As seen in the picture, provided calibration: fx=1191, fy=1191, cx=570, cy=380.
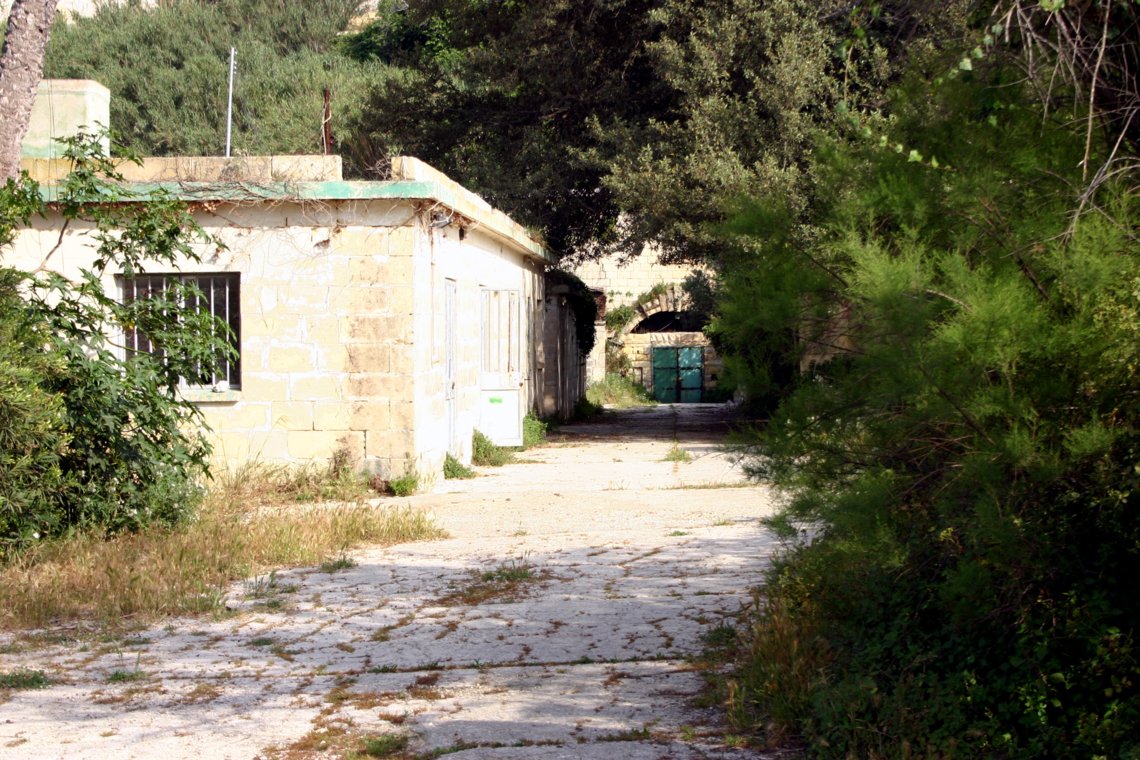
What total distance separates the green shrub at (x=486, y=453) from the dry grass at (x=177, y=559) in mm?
4846

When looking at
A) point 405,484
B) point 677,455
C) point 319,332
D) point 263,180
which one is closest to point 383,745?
point 405,484

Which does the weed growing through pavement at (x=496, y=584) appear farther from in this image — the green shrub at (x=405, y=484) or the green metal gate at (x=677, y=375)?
the green metal gate at (x=677, y=375)

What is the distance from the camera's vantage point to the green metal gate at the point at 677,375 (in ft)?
116

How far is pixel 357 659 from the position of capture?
234 inches

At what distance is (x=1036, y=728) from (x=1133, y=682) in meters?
0.34

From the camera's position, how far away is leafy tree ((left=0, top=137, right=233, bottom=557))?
7734 millimetres

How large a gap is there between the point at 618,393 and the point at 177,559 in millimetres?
24218

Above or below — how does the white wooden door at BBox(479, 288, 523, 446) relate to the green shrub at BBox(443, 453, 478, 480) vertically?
above

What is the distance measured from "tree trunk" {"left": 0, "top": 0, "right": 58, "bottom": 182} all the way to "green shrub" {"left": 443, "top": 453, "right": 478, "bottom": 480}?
5.49 m

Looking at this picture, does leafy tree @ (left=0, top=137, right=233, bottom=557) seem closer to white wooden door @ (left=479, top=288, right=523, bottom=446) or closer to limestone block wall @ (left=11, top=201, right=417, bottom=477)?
limestone block wall @ (left=11, top=201, right=417, bottom=477)

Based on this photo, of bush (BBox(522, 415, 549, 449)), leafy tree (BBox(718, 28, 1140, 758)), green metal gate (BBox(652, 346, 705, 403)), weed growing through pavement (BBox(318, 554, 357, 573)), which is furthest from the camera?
green metal gate (BBox(652, 346, 705, 403))

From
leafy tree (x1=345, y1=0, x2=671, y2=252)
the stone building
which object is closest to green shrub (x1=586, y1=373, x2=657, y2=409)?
the stone building

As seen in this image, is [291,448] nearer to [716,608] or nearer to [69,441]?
[69,441]

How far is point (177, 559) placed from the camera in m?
7.74
